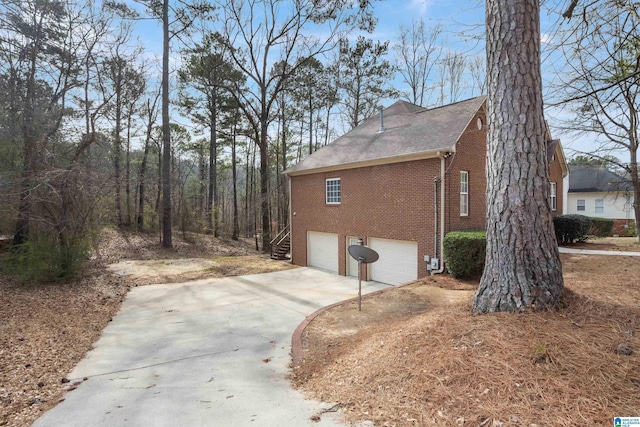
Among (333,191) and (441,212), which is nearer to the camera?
(441,212)

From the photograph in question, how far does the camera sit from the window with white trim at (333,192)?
13406 millimetres

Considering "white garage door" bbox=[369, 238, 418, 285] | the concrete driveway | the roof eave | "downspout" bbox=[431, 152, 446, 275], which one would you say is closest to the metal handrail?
the roof eave

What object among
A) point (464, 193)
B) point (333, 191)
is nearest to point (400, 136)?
point (464, 193)

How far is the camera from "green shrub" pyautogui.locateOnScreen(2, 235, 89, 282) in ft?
26.7

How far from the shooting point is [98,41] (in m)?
11.4

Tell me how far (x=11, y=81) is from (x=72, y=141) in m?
2.04

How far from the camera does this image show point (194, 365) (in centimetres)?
464

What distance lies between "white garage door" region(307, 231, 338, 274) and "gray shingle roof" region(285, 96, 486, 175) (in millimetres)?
3078

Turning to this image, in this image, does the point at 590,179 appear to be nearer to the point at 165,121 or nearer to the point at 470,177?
the point at 470,177

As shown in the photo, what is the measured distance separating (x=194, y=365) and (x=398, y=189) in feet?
27.2

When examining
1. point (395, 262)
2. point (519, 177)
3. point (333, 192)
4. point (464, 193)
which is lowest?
point (395, 262)

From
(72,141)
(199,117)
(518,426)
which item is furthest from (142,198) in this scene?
(518,426)

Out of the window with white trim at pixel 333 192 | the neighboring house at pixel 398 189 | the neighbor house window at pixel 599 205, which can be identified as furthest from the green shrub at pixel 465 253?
the neighbor house window at pixel 599 205

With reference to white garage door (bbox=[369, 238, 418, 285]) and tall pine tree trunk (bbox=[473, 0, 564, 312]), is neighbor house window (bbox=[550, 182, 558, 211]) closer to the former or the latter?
white garage door (bbox=[369, 238, 418, 285])
